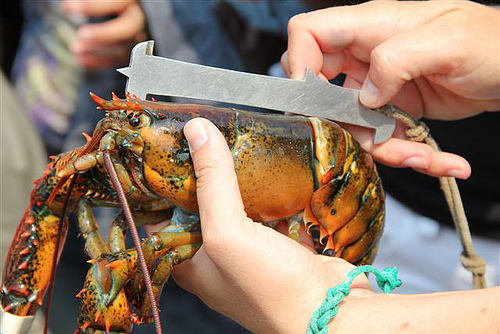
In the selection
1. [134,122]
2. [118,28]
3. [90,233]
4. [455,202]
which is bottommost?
[455,202]

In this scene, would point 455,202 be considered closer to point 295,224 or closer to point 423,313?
point 295,224

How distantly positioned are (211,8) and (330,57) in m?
0.87

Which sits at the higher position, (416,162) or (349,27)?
(349,27)

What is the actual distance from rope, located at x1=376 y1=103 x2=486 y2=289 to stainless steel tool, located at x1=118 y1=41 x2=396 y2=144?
33mm

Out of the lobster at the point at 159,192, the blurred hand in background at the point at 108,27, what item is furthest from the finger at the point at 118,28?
the lobster at the point at 159,192

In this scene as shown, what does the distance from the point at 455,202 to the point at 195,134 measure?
0.71 m

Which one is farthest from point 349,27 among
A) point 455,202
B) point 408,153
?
point 455,202

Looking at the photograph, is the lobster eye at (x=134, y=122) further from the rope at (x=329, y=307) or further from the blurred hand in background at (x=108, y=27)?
the blurred hand in background at (x=108, y=27)

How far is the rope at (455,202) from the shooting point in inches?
51.3

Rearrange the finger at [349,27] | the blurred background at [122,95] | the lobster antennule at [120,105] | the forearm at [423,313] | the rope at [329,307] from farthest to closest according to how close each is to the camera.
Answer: the blurred background at [122,95] → the finger at [349,27] → the lobster antennule at [120,105] → the rope at [329,307] → the forearm at [423,313]

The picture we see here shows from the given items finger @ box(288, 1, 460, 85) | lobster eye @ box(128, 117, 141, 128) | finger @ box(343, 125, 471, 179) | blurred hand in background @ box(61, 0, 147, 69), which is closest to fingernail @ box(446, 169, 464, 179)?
finger @ box(343, 125, 471, 179)

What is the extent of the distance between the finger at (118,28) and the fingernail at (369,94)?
3.61 ft

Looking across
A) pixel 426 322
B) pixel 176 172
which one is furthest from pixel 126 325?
pixel 426 322

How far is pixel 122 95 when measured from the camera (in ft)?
7.68
